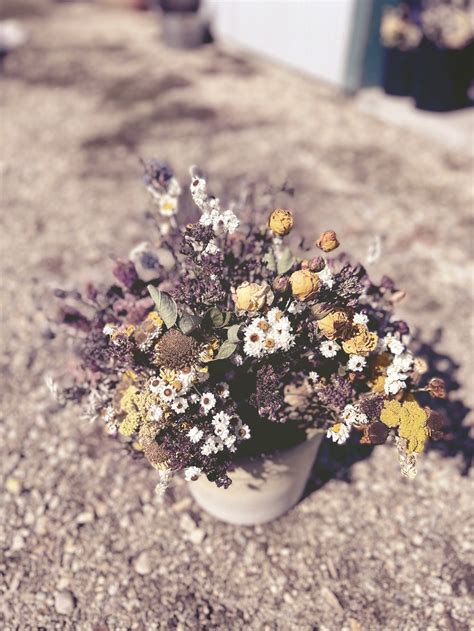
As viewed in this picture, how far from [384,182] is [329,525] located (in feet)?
10.9

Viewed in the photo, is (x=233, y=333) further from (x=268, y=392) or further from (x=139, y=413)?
(x=139, y=413)

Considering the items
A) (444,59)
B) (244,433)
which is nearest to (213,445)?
(244,433)

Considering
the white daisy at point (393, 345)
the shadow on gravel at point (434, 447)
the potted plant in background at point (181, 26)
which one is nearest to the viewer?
the white daisy at point (393, 345)

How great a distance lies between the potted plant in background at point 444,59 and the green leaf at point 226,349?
16.3ft

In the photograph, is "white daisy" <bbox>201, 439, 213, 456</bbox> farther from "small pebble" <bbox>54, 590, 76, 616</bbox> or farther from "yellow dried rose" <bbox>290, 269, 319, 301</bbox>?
"small pebble" <bbox>54, 590, 76, 616</bbox>

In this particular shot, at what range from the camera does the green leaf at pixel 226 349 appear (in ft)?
5.37

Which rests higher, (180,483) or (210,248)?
(210,248)

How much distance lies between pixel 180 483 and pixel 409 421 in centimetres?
128

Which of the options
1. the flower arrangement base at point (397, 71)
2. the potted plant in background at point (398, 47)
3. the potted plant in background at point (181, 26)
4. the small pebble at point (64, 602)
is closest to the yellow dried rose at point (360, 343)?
the small pebble at point (64, 602)

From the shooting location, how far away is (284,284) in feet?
5.40

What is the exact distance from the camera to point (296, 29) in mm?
6754

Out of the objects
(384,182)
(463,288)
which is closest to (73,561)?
(463,288)

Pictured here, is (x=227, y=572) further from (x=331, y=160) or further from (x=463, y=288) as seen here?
(x=331, y=160)

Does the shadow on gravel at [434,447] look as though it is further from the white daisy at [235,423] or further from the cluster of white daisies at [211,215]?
the cluster of white daisies at [211,215]
